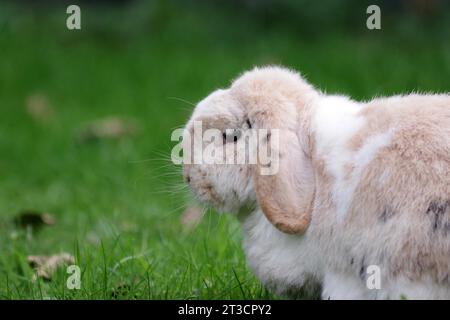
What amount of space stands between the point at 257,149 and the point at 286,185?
0.16 m

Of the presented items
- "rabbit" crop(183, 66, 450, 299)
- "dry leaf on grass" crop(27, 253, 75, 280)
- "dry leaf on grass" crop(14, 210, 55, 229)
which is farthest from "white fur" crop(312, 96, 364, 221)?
"dry leaf on grass" crop(14, 210, 55, 229)

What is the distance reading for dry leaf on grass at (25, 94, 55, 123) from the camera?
7.37 metres

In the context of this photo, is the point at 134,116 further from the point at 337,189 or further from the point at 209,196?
the point at 337,189

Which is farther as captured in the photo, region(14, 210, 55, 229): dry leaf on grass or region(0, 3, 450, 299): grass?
region(14, 210, 55, 229): dry leaf on grass

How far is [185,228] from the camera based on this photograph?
187 inches

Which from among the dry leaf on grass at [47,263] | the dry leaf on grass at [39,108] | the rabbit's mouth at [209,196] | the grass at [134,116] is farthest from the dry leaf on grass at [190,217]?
the dry leaf on grass at [39,108]

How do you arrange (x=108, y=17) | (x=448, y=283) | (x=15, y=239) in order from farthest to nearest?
(x=108, y=17) < (x=15, y=239) < (x=448, y=283)

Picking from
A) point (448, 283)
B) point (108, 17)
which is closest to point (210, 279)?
point (448, 283)

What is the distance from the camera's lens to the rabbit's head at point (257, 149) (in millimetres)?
2740

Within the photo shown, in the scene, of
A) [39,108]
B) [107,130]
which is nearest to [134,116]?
[107,130]

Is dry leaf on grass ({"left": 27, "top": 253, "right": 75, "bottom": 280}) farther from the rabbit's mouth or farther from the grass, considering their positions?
the rabbit's mouth

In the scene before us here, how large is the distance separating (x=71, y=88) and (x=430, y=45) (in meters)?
3.25

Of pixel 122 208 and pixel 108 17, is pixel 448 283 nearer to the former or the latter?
pixel 122 208

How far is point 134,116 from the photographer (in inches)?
284
